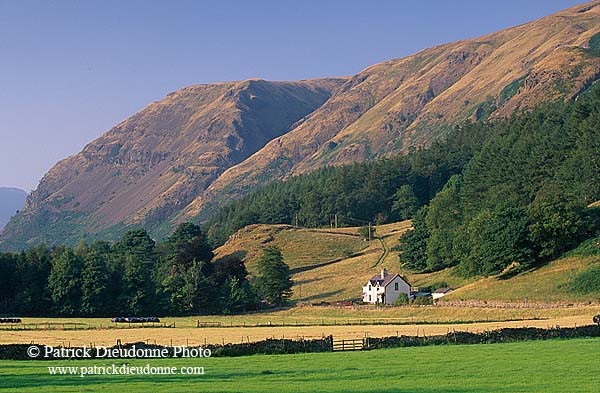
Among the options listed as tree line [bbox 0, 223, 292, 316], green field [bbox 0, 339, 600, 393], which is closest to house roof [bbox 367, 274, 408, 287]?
tree line [bbox 0, 223, 292, 316]

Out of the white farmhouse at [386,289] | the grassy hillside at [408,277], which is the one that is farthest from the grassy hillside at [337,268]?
the white farmhouse at [386,289]

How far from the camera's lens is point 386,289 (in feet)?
455

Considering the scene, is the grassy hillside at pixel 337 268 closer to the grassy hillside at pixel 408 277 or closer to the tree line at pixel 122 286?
the grassy hillside at pixel 408 277

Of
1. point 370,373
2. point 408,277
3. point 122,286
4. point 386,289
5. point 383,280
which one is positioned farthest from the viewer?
point 408,277

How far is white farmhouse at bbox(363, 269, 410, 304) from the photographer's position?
452ft

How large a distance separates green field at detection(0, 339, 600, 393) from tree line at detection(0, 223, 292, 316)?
252ft

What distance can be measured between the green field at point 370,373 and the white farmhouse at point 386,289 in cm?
8285

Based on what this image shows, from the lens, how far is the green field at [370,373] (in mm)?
35844

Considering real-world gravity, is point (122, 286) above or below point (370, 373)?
above

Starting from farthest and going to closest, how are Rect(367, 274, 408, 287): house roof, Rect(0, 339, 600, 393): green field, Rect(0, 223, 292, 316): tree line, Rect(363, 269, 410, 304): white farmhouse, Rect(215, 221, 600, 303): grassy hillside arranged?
Rect(367, 274, 408, 287): house roof, Rect(363, 269, 410, 304): white farmhouse, Rect(0, 223, 292, 316): tree line, Rect(215, 221, 600, 303): grassy hillside, Rect(0, 339, 600, 393): green field

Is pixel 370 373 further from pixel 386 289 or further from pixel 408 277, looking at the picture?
pixel 408 277

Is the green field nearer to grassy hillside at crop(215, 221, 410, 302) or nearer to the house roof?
the house roof

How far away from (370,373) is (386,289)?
321 ft

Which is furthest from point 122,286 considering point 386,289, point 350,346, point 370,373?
point 370,373
